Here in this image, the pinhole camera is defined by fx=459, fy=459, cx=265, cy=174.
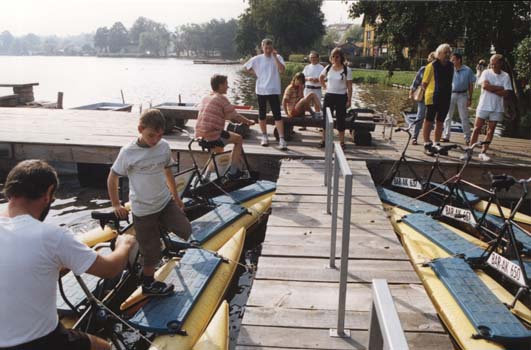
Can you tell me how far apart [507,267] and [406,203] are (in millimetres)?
2666

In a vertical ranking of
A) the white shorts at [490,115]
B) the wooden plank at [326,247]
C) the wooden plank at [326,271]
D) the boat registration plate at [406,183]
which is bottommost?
the wooden plank at [326,271]

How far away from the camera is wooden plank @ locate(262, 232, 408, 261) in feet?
17.3

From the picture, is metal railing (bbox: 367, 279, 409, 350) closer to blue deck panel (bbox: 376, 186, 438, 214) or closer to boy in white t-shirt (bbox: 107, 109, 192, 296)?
boy in white t-shirt (bbox: 107, 109, 192, 296)

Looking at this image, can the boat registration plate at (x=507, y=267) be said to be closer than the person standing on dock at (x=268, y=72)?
Yes

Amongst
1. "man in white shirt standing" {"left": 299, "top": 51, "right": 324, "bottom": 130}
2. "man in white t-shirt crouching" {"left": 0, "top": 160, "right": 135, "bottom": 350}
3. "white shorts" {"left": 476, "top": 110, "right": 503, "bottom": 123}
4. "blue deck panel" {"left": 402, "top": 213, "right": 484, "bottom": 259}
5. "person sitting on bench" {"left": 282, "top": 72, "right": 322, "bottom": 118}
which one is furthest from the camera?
"man in white shirt standing" {"left": 299, "top": 51, "right": 324, "bottom": 130}

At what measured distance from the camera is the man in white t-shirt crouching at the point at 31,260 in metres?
2.51

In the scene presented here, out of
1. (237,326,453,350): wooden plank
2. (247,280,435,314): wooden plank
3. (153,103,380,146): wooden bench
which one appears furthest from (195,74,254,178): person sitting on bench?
(237,326,453,350): wooden plank

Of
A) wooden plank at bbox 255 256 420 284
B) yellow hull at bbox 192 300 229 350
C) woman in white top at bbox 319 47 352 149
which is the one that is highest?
woman in white top at bbox 319 47 352 149

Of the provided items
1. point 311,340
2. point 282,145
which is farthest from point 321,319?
point 282,145

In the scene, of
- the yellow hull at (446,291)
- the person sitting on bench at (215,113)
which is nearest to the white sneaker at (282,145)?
the person sitting on bench at (215,113)

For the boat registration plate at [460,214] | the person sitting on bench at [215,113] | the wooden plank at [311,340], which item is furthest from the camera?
the person sitting on bench at [215,113]

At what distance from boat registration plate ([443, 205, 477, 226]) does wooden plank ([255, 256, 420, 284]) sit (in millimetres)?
2116

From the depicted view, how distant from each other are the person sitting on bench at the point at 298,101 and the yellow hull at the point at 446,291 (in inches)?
177

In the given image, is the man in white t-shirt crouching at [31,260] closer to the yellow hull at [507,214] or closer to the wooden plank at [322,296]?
the wooden plank at [322,296]
